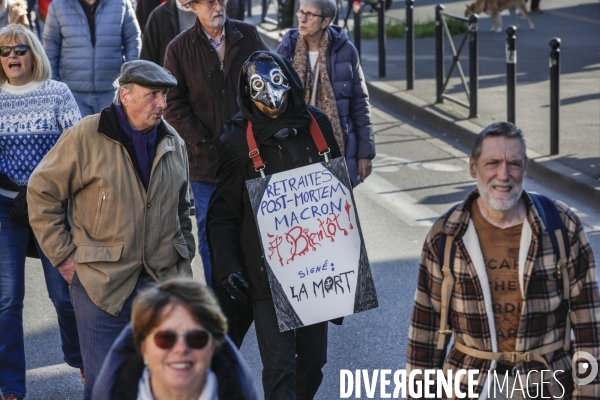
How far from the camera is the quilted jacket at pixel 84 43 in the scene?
8.95 m

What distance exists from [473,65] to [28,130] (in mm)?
7852

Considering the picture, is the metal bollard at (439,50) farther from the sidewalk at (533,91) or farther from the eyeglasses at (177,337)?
the eyeglasses at (177,337)

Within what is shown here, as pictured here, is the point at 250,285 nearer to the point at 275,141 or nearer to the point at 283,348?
the point at 283,348

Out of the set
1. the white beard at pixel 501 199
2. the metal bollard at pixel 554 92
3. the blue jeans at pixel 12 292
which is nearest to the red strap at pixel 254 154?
the white beard at pixel 501 199

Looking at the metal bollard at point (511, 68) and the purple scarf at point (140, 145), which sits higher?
the purple scarf at point (140, 145)

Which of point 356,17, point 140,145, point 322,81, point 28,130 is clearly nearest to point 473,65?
point 356,17

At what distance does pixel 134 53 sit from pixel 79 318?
14.5ft

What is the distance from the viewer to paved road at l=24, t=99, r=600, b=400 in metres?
6.59

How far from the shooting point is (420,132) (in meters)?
13.2

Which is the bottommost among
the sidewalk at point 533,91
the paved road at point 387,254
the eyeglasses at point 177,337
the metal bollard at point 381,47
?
the paved road at point 387,254

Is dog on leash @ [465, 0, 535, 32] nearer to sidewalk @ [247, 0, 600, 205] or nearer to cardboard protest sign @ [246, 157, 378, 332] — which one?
sidewalk @ [247, 0, 600, 205]

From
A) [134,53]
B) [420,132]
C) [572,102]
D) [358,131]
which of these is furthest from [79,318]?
[572,102]

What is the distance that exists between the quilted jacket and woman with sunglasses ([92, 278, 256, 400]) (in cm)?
595

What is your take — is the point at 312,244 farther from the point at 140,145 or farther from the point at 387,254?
the point at 387,254
